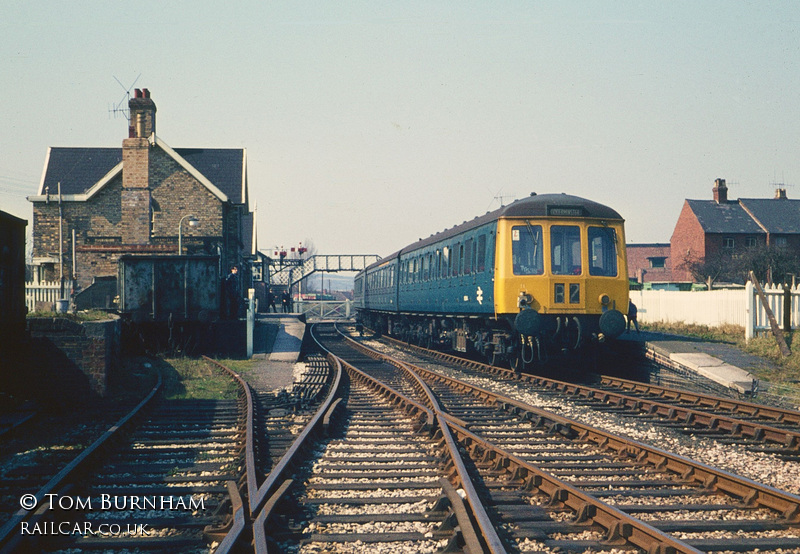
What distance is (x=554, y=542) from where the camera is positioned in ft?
15.1

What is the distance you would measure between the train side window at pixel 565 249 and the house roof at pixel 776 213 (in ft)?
149

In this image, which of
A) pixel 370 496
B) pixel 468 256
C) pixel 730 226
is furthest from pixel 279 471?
pixel 730 226

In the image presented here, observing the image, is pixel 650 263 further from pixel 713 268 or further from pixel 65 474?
pixel 65 474

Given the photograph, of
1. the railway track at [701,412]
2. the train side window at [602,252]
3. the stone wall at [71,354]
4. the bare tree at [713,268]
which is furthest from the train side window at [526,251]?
the bare tree at [713,268]

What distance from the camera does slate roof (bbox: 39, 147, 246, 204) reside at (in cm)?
3450

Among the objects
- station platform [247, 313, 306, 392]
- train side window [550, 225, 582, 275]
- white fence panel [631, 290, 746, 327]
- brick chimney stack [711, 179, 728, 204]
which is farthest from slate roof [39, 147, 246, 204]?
brick chimney stack [711, 179, 728, 204]

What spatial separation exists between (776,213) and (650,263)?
1491 centimetres

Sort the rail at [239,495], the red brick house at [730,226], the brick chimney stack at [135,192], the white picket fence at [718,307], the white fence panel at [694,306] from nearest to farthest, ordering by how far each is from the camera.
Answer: the rail at [239,495] < the white picket fence at [718,307] < the white fence panel at [694,306] < the brick chimney stack at [135,192] < the red brick house at [730,226]

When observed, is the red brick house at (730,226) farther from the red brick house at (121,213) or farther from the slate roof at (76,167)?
the slate roof at (76,167)

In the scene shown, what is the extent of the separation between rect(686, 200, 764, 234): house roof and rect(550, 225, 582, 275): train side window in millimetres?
43029

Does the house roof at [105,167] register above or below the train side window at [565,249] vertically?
above

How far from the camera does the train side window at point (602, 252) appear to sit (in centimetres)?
1382

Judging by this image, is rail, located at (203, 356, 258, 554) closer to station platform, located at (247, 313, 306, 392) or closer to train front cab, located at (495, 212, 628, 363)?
station platform, located at (247, 313, 306, 392)

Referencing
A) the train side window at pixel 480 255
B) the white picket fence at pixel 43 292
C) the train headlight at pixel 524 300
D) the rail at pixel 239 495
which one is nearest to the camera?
the rail at pixel 239 495
